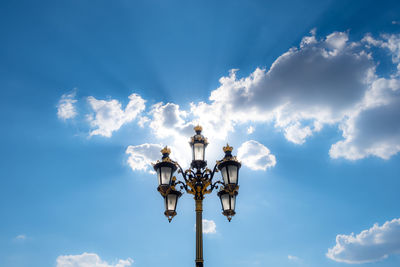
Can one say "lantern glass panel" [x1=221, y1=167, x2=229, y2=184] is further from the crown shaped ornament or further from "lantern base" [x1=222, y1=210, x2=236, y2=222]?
the crown shaped ornament

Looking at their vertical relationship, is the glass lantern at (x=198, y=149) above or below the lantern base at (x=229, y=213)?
above

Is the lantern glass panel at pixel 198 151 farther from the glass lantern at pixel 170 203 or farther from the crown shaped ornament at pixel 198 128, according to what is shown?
the glass lantern at pixel 170 203

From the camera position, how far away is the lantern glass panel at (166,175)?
389 inches

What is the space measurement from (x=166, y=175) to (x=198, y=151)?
1.55m

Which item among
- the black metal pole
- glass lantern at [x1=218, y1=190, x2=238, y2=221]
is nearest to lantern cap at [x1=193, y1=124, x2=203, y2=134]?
glass lantern at [x1=218, y1=190, x2=238, y2=221]

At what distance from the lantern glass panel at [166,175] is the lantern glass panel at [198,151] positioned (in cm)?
114

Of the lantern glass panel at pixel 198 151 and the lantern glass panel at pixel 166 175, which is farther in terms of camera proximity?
the lantern glass panel at pixel 198 151

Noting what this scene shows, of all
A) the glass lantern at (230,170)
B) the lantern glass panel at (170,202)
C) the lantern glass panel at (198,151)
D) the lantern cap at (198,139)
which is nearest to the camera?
the lantern glass panel at (170,202)

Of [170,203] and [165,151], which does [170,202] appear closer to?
[170,203]

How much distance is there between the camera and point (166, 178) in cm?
995

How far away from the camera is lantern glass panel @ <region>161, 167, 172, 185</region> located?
32.4 ft

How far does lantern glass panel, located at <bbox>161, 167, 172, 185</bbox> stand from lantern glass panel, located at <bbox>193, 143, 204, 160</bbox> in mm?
1145

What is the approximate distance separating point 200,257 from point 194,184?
7.59 ft

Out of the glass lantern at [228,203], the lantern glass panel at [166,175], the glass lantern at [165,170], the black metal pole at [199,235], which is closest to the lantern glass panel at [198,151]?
the glass lantern at [165,170]
